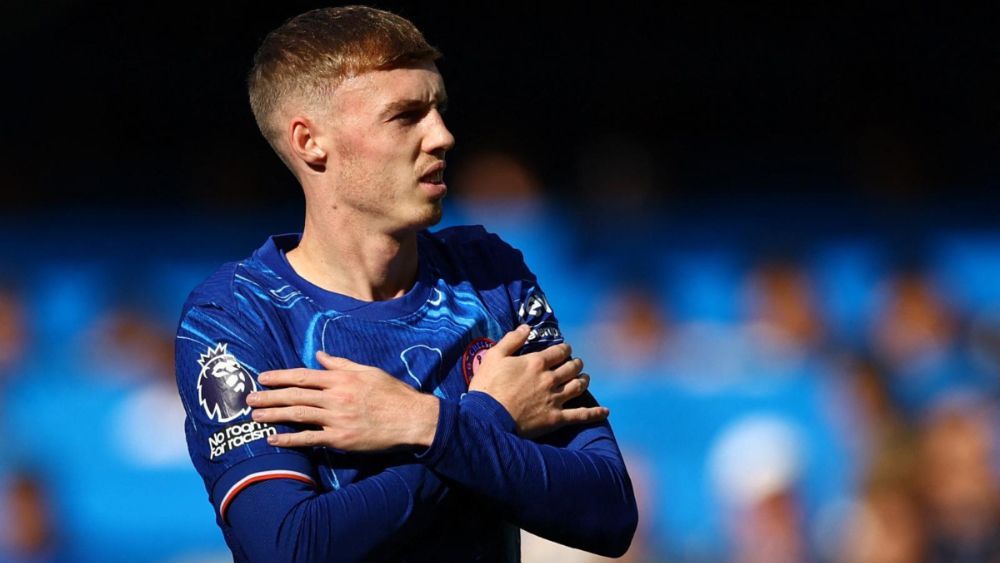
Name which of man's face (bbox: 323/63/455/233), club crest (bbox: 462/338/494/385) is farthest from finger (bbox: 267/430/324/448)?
man's face (bbox: 323/63/455/233)

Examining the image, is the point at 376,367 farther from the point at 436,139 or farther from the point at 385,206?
the point at 436,139

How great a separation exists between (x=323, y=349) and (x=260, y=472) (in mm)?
291

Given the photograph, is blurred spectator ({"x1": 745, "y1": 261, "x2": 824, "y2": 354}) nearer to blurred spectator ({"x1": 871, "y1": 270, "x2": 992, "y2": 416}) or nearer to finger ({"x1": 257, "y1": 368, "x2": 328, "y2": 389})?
blurred spectator ({"x1": 871, "y1": 270, "x2": 992, "y2": 416})

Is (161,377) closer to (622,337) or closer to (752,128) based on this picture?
(622,337)

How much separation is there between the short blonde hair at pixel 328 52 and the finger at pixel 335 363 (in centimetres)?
50

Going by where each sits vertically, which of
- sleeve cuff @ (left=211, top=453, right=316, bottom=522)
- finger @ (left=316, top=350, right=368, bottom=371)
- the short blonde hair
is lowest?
sleeve cuff @ (left=211, top=453, right=316, bottom=522)

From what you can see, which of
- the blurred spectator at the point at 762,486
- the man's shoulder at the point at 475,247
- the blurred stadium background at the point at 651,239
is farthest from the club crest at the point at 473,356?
the blurred spectator at the point at 762,486

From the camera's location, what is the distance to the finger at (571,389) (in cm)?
262

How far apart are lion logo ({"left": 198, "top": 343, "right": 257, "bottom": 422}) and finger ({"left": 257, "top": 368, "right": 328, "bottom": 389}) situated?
0.03m

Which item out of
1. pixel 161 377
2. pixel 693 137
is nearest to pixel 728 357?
pixel 693 137

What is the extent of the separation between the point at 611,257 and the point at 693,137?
814mm

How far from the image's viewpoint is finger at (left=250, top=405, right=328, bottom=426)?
234 cm

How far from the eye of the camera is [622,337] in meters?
6.28

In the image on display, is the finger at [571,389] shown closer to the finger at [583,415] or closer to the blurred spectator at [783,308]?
the finger at [583,415]
